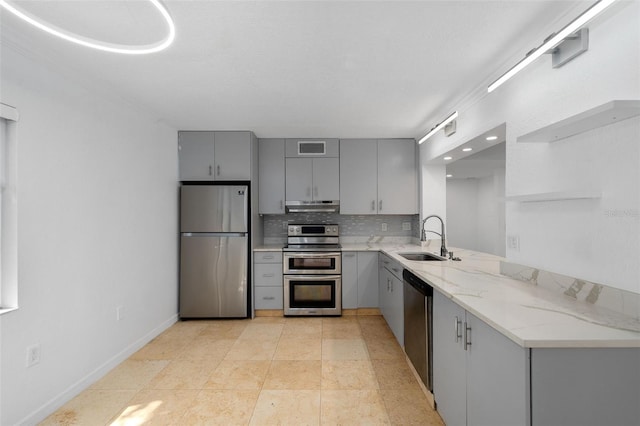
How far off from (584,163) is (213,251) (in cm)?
367

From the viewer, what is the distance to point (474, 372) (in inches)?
60.1

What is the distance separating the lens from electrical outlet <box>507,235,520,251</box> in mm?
2133

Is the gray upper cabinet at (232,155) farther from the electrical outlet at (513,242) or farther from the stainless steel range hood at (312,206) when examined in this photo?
the electrical outlet at (513,242)

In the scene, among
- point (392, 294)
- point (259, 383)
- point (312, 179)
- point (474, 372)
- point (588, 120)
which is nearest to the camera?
point (588, 120)

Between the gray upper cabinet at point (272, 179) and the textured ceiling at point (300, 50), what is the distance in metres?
1.17

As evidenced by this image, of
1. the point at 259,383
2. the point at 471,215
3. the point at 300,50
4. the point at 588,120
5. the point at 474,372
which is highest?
the point at 300,50

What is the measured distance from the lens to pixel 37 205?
2033 millimetres

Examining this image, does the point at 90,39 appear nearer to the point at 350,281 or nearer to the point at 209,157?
the point at 209,157

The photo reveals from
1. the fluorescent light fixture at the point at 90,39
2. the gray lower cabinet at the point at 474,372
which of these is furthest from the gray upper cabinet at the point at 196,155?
the gray lower cabinet at the point at 474,372

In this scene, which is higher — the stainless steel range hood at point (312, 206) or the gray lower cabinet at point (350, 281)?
the stainless steel range hood at point (312, 206)

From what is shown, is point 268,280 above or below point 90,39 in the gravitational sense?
below

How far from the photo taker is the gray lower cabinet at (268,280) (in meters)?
4.07

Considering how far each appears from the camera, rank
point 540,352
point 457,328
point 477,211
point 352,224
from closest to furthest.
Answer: point 540,352, point 457,328, point 352,224, point 477,211

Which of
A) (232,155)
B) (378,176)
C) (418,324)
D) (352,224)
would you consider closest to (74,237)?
(232,155)
